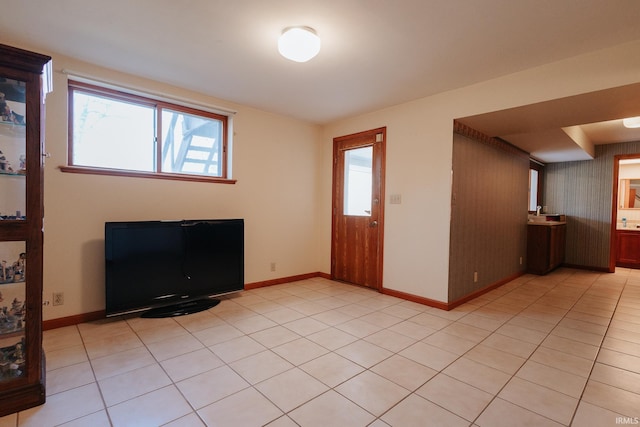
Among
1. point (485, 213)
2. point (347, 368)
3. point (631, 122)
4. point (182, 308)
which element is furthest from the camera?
point (485, 213)

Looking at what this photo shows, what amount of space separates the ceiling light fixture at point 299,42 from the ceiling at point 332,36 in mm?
57

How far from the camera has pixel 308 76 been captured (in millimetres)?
2963

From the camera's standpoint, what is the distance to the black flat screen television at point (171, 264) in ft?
9.06

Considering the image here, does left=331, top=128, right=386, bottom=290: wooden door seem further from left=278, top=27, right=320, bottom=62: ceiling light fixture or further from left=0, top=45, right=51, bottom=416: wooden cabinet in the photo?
left=0, top=45, right=51, bottom=416: wooden cabinet

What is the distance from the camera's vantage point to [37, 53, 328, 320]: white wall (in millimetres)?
2674

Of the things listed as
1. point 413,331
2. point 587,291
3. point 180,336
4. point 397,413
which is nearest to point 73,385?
point 180,336

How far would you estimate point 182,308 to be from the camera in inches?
126

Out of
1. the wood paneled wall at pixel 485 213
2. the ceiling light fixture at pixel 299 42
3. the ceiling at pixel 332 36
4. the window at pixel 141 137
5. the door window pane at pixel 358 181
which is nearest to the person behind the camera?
the ceiling at pixel 332 36

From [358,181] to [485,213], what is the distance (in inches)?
71.5

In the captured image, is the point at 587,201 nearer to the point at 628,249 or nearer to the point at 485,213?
the point at 628,249

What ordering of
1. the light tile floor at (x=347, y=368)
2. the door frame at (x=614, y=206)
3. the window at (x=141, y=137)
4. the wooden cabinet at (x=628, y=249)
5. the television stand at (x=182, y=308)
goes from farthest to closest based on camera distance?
1. the wooden cabinet at (x=628, y=249)
2. the door frame at (x=614, y=206)
3. the television stand at (x=182, y=308)
4. the window at (x=141, y=137)
5. the light tile floor at (x=347, y=368)

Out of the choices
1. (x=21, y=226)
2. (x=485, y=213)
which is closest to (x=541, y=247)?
(x=485, y=213)

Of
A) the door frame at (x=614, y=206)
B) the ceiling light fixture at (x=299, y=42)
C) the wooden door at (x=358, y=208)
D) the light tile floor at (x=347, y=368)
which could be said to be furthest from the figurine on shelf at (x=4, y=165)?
the door frame at (x=614, y=206)

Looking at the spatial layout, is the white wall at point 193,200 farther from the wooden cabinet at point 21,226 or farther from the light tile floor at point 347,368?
the wooden cabinet at point 21,226
